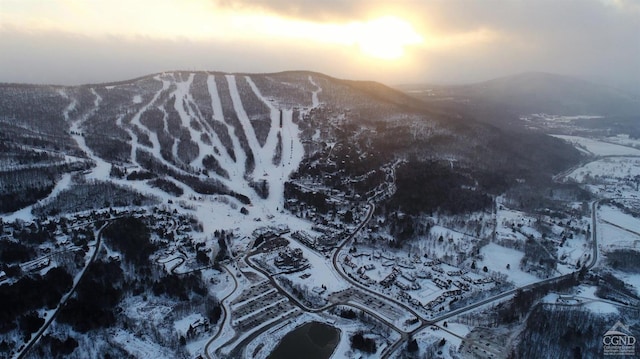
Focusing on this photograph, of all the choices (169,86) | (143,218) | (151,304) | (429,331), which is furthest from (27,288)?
(169,86)

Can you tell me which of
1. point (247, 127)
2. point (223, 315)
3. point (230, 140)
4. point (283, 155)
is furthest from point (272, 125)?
point (223, 315)

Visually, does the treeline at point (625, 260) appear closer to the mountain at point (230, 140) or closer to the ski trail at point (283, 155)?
the mountain at point (230, 140)

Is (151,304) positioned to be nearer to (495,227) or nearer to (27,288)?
(27,288)

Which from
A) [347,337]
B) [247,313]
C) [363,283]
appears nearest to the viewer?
[347,337]

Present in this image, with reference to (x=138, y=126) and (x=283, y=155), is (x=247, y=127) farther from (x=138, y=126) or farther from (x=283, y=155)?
(x=138, y=126)

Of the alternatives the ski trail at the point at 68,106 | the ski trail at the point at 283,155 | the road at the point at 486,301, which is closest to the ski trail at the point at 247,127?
the ski trail at the point at 283,155

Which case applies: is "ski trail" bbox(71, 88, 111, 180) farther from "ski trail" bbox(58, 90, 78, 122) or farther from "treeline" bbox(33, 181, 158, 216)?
"treeline" bbox(33, 181, 158, 216)

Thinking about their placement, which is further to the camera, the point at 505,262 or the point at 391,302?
the point at 505,262
